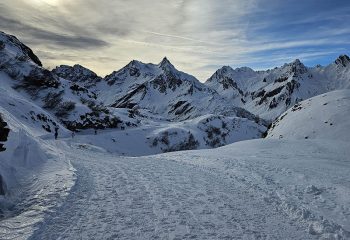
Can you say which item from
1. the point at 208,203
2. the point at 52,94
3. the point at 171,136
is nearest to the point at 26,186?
the point at 208,203

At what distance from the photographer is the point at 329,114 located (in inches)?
1428

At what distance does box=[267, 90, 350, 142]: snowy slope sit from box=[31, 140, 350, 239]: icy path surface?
53.5ft

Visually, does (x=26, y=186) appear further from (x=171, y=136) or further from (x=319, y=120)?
(x=171, y=136)

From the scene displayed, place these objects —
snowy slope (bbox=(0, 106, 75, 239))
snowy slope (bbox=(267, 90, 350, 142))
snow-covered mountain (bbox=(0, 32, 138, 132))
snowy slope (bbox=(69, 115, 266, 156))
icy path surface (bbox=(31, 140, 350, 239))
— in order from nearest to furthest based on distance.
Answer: icy path surface (bbox=(31, 140, 350, 239))
snowy slope (bbox=(0, 106, 75, 239))
snowy slope (bbox=(267, 90, 350, 142))
snowy slope (bbox=(69, 115, 266, 156))
snow-covered mountain (bbox=(0, 32, 138, 132))

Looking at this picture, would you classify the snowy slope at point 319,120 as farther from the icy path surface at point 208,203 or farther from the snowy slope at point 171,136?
the snowy slope at point 171,136

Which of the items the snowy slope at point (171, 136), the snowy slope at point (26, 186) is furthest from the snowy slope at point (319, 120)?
the snowy slope at point (171, 136)

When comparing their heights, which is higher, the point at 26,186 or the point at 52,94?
the point at 52,94

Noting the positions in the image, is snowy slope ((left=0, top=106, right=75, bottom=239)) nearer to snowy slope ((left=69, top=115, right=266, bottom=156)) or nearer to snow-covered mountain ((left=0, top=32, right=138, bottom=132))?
snowy slope ((left=69, top=115, right=266, bottom=156))

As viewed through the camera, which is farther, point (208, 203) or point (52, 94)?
point (52, 94)

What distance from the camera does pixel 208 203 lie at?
436 inches

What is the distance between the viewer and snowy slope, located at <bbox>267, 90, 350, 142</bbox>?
33.5m

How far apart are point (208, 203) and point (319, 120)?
1117 inches

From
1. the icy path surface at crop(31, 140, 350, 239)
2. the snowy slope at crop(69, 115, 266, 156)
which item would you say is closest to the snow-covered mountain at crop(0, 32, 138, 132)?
the snowy slope at crop(69, 115, 266, 156)

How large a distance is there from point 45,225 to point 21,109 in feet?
212
